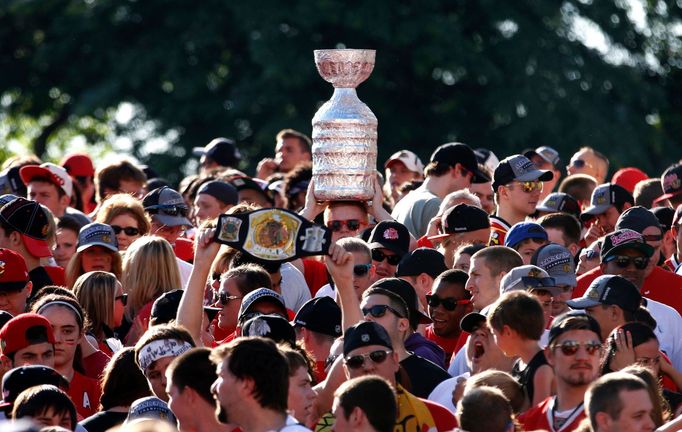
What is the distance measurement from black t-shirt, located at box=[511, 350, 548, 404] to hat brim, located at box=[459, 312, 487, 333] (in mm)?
522

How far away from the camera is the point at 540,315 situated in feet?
31.0

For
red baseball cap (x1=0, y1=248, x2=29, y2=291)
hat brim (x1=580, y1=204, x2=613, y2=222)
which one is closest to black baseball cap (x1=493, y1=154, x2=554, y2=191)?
hat brim (x1=580, y1=204, x2=613, y2=222)

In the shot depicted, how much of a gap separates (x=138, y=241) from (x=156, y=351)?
2.48m

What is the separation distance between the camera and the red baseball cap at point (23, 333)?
32.1 feet

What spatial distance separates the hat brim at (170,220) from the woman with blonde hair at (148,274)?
5.05 feet

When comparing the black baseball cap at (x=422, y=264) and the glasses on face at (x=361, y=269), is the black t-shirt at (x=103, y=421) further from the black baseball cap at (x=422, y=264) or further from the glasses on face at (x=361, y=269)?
the black baseball cap at (x=422, y=264)

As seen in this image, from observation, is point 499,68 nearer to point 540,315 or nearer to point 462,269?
point 462,269

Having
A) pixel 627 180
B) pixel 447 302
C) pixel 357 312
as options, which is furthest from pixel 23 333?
pixel 627 180

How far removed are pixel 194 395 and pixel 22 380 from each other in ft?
3.48

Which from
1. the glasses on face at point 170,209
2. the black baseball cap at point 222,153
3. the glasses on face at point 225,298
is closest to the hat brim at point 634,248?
the glasses on face at point 225,298

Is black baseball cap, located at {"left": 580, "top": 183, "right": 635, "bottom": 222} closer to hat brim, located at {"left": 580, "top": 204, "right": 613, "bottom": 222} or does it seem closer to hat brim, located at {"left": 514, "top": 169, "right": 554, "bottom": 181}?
hat brim, located at {"left": 580, "top": 204, "right": 613, "bottom": 222}

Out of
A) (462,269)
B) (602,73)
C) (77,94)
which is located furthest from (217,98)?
(462,269)

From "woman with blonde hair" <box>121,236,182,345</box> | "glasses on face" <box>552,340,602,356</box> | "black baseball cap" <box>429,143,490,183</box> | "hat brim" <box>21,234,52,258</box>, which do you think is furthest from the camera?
"black baseball cap" <box>429,143,490,183</box>

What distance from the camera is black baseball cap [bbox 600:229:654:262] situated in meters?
10.9
